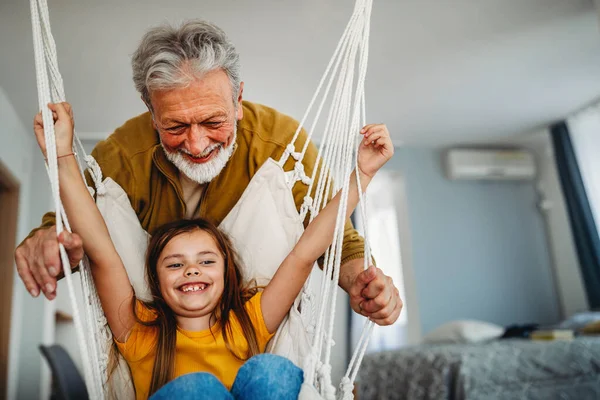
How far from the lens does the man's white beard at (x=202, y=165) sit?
→ 114 centimetres

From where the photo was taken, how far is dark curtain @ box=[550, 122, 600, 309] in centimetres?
338

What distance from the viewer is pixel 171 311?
3.44 feet

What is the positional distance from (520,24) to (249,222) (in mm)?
1980

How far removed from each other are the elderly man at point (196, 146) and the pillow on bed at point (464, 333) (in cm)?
197

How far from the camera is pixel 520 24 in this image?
8.09 feet

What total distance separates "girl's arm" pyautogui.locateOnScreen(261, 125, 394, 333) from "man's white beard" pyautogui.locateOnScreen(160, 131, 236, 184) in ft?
0.96

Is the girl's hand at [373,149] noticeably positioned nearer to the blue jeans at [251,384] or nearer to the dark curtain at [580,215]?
the blue jeans at [251,384]

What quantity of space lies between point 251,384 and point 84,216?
0.40 meters

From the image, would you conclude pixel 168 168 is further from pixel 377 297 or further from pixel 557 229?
pixel 557 229

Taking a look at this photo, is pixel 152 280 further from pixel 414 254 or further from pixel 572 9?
pixel 414 254

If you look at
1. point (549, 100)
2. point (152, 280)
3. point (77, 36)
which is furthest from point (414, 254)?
point (152, 280)

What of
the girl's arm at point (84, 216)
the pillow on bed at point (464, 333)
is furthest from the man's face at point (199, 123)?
the pillow on bed at point (464, 333)

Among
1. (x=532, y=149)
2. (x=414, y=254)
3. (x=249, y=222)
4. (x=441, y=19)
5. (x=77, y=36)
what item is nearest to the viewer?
(x=249, y=222)

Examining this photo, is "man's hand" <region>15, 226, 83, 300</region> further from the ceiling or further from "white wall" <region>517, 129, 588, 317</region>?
"white wall" <region>517, 129, 588, 317</region>
